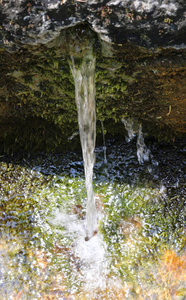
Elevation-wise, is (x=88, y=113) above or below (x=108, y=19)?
below

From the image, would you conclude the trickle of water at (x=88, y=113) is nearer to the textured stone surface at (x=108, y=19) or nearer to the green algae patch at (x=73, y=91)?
the green algae patch at (x=73, y=91)

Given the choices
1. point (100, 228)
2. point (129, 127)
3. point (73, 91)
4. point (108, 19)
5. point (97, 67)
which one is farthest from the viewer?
point (129, 127)

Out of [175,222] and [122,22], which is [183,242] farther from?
[122,22]

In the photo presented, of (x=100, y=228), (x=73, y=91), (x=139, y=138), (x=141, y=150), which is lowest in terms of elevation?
(x=100, y=228)

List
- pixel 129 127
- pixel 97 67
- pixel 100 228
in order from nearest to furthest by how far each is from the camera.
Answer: pixel 97 67 → pixel 100 228 → pixel 129 127

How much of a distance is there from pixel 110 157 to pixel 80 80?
103 cm

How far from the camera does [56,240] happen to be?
7.49ft

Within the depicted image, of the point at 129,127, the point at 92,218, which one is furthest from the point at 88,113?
the point at 92,218

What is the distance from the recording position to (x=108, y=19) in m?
1.37

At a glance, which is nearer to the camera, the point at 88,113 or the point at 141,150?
the point at 88,113

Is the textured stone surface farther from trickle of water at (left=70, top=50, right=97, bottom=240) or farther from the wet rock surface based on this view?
trickle of water at (left=70, top=50, right=97, bottom=240)

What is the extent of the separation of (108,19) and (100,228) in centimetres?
167

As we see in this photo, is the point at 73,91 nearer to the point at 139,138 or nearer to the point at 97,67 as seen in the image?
the point at 97,67

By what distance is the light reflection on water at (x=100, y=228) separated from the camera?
2.04 meters
